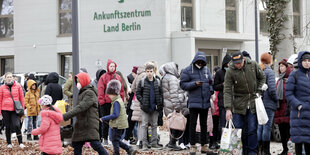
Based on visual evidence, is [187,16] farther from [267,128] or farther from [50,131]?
[50,131]

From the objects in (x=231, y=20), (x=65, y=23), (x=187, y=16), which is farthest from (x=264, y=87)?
(x=65, y=23)

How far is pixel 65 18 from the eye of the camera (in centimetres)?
3284

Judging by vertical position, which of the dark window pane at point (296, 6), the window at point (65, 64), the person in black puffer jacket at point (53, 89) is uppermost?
the dark window pane at point (296, 6)

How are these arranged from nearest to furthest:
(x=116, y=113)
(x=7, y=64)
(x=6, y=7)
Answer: (x=116, y=113) < (x=6, y=7) < (x=7, y=64)

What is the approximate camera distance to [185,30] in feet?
97.8

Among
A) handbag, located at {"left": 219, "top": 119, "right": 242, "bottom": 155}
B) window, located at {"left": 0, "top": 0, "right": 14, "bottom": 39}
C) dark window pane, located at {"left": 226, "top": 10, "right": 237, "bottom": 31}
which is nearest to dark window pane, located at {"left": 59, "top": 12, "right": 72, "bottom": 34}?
window, located at {"left": 0, "top": 0, "right": 14, "bottom": 39}

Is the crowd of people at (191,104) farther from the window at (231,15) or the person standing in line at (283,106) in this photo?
the window at (231,15)

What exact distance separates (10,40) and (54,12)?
3759 mm

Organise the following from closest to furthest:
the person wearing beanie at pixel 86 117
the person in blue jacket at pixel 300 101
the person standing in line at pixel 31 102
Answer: the person in blue jacket at pixel 300 101
the person wearing beanie at pixel 86 117
the person standing in line at pixel 31 102

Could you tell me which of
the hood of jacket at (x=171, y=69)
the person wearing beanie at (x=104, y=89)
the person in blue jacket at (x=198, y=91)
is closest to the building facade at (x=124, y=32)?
the person wearing beanie at (x=104, y=89)

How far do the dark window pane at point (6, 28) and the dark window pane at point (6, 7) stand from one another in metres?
0.40

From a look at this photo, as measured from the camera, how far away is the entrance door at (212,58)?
3162 cm

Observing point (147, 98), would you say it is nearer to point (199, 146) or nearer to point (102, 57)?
point (199, 146)

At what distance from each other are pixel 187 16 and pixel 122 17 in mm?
3548
